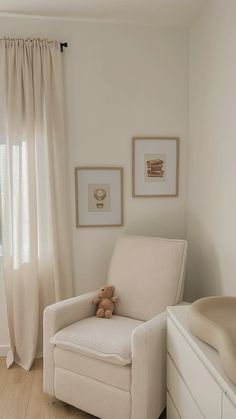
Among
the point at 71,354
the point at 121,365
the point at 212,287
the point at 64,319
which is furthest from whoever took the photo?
the point at 212,287

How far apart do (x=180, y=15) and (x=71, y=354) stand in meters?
2.39

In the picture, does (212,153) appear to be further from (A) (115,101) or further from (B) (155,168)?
(A) (115,101)

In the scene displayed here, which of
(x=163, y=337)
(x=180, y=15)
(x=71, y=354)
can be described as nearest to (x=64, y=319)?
(x=71, y=354)

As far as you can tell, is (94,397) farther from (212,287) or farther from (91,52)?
(91,52)

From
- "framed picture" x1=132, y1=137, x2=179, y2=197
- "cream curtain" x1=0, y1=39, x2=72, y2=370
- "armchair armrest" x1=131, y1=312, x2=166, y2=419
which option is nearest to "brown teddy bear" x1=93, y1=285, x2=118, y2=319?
"cream curtain" x1=0, y1=39, x2=72, y2=370

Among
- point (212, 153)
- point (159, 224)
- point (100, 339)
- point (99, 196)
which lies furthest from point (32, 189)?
point (212, 153)

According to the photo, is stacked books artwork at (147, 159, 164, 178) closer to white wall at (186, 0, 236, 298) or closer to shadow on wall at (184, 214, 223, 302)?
white wall at (186, 0, 236, 298)

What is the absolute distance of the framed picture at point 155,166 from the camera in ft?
8.84

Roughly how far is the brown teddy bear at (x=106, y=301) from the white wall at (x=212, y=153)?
0.69 metres

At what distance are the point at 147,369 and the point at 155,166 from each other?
151 centimetres

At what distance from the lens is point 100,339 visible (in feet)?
6.29

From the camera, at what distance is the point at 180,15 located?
2457mm

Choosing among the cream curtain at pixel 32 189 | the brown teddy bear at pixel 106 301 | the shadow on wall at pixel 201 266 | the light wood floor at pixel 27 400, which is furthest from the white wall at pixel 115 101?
the light wood floor at pixel 27 400

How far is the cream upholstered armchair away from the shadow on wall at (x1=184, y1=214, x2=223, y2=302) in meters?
0.24
